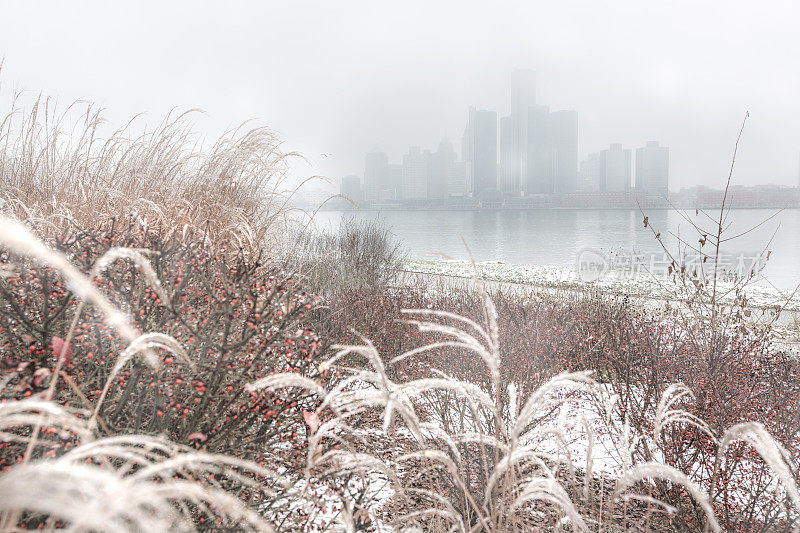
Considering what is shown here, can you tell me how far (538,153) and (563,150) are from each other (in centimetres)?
876

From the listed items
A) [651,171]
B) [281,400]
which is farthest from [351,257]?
[651,171]

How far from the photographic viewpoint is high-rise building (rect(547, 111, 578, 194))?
136 metres

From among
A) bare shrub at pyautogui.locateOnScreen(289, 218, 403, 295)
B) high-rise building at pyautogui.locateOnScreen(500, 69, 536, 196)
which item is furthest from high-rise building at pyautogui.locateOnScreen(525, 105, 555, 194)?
bare shrub at pyautogui.locateOnScreen(289, 218, 403, 295)

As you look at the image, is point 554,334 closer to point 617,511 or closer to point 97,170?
point 617,511

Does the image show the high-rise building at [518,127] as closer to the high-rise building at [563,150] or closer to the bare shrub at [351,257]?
the high-rise building at [563,150]

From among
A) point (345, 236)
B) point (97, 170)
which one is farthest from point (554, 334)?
point (345, 236)

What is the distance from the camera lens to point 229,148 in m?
5.72

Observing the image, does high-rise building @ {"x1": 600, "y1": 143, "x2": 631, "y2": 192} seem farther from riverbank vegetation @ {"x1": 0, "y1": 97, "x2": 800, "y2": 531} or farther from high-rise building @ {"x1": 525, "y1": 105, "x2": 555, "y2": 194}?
riverbank vegetation @ {"x1": 0, "y1": 97, "x2": 800, "y2": 531}

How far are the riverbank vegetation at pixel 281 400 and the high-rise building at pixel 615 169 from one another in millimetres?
116121

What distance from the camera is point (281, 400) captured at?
211 centimetres

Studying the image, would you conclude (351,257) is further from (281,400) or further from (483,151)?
(483,151)

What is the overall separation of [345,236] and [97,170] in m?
6.22

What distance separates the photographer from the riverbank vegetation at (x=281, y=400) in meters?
1.17

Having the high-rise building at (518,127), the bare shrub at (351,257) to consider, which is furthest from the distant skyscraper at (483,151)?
the bare shrub at (351,257)
